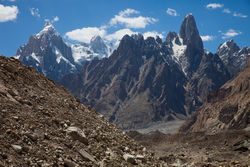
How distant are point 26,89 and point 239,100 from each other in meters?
158

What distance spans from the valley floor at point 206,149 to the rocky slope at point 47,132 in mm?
4841

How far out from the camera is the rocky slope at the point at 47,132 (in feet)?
36.9

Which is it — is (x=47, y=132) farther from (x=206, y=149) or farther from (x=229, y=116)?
(x=229, y=116)

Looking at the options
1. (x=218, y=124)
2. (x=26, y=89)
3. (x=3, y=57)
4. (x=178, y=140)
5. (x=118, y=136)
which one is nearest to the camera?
(x=26, y=89)

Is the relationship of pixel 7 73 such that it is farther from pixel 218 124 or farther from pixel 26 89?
pixel 218 124

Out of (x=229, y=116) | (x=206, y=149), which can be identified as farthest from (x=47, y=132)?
(x=229, y=116)

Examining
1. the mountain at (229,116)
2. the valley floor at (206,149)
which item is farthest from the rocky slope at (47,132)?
the mountain at (229,116)

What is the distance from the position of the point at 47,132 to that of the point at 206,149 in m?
48.7

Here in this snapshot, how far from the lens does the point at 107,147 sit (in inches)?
594

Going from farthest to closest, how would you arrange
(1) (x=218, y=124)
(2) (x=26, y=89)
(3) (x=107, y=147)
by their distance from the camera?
(1) (x=218, y=124), (2) (x=26, y=89), (3) (x=107, y=147)

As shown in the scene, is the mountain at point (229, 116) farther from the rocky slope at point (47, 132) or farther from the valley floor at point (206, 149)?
the rocky slope at point (47, 132)

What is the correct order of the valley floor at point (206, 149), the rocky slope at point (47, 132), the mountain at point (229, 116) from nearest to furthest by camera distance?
the rocky slope at point (47, 132), the valley floor at point (206, 149), the mountain at point (229, 116)

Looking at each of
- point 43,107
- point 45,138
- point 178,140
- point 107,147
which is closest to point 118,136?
point 107,147

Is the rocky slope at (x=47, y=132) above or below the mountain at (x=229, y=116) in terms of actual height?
below
